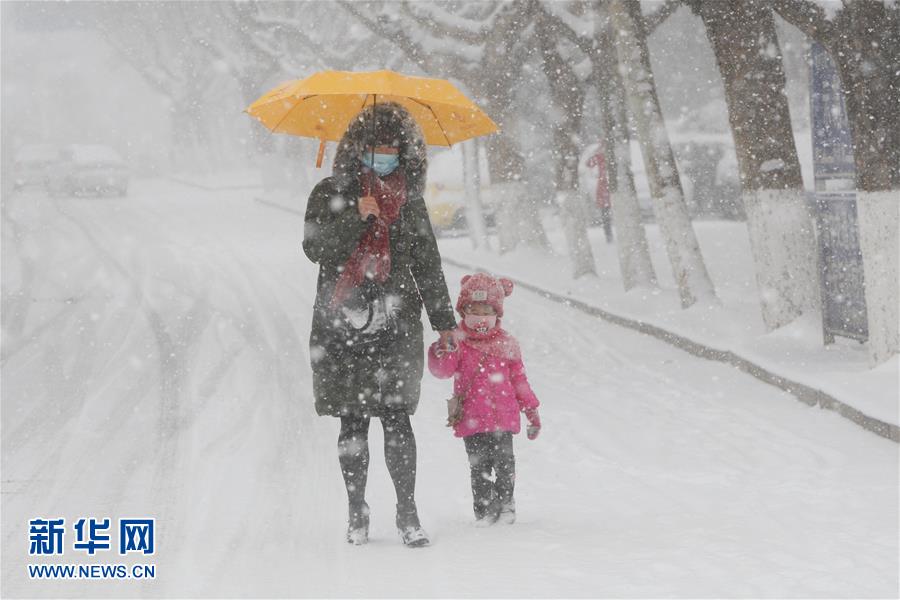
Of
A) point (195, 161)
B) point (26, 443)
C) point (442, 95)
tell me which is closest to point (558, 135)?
point (26, 443)

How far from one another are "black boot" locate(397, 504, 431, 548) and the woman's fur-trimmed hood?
136cm

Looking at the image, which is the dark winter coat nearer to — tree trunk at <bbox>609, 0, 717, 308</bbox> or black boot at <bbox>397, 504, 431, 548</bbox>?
black boot at <bbox>397, 504, 431, 548</bbox>

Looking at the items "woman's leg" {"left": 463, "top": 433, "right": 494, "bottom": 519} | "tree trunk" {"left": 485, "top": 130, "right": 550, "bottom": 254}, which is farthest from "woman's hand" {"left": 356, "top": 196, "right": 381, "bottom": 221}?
"tree trunk" {"left": 485, "top": 130, "right": 550, "bottom": 254}

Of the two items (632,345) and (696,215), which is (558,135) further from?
(696,215)

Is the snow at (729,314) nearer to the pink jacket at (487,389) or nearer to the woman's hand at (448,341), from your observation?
the pink jacket at (487,389)

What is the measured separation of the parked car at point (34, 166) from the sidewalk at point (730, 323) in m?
25.2

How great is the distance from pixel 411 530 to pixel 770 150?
22.7 feet

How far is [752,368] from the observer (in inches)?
420

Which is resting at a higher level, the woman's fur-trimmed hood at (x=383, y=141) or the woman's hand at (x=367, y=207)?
the woman's fur-trimmed hood at (x=383, y=141)

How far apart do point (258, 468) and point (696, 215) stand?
2012 cm

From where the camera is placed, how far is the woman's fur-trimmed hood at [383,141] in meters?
5.52

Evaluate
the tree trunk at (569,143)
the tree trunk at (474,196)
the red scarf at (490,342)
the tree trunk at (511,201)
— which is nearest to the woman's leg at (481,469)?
the red scarf at (490,342)

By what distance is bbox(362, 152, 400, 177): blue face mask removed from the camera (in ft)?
18.1

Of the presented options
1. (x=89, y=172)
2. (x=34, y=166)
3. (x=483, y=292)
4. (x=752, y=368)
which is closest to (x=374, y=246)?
(x=483, y=292)
